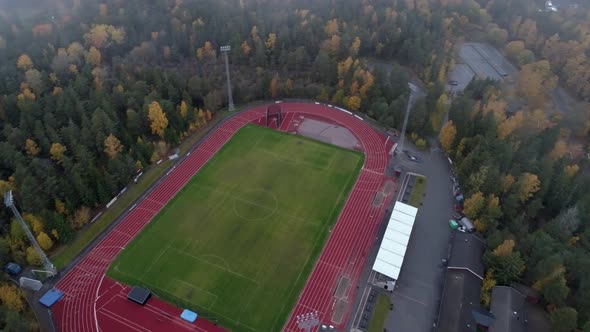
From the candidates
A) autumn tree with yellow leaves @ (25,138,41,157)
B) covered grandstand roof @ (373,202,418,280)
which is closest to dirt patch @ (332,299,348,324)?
covered grandstand roof @ (373,202,418,280)

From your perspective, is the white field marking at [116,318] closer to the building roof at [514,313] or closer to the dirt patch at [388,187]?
the dirt patch at [388,187]

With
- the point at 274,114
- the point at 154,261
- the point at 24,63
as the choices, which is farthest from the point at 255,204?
the point at 24,63

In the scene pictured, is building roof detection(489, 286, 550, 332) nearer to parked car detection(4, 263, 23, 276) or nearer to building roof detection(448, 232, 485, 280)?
building roof detection(448, 232, 485, 280)

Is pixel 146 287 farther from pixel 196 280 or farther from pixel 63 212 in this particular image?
pixel 63 212

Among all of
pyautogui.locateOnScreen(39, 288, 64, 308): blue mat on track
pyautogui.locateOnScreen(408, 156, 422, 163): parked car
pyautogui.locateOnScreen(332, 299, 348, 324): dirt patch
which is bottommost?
pyautogui.locateOnScreen(332, 299, 348, 324): dirt patch

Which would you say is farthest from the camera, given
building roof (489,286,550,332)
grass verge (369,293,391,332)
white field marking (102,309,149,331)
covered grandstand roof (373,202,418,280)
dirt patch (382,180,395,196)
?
dirt patch (382,180,395,196)

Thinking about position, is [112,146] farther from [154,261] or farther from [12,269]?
[12,269]
